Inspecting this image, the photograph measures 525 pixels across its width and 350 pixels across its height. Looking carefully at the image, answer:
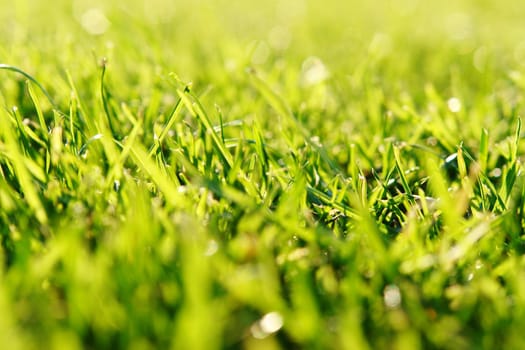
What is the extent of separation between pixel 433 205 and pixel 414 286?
224 mm

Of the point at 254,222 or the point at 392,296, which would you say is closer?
the point at 392,296

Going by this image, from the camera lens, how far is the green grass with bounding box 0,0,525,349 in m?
0.71

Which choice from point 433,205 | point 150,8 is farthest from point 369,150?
point 150,8

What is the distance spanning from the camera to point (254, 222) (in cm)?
89

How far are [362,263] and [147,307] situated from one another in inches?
12.3

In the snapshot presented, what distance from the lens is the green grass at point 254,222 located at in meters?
0.71

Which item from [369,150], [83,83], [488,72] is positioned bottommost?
[488,72]

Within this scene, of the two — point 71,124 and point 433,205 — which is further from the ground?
point 71,124

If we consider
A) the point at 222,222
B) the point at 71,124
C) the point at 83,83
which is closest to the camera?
the point at 222,222

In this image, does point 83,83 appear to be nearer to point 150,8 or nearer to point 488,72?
point 488,72

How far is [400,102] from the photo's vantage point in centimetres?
169

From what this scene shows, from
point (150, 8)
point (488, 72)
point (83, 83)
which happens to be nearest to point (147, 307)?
point (83, 83)

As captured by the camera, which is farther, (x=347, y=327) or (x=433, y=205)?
(x=433, y=205)

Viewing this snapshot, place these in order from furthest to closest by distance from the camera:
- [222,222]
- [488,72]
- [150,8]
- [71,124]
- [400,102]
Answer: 1. [150,8]
2. [488,72]
3. [400,102]
4. [71,124]
5. [222,222]
